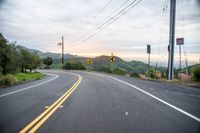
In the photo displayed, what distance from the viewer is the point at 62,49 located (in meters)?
88.2

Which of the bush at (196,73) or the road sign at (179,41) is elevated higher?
the road sign at (179,41)

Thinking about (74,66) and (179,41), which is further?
(74,66)

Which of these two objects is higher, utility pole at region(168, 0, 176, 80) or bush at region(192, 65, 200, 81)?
utility pole at region(168, 0, 176, 80)

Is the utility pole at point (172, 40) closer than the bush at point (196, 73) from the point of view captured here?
No

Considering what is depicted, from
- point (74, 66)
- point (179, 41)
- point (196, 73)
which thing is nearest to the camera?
point (196, 73)

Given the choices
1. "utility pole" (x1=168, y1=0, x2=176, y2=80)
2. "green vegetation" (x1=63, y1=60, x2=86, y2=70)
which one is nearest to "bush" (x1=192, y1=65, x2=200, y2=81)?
"utility pole" (x1=168, y1=0, x2=176, y2=80)

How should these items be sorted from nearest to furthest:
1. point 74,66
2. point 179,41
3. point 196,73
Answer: point 196,73
point 179,41
point 74,66

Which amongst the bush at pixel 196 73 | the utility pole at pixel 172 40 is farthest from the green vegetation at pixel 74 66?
the bush at pixel 196 73

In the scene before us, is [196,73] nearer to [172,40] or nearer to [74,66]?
[172,40]

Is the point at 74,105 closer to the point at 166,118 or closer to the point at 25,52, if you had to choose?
the point at 166,118

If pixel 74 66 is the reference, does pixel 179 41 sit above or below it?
above

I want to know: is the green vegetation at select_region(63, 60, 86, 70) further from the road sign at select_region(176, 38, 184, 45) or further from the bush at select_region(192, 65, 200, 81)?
the bush at select_region(192, 65, 200, 81)

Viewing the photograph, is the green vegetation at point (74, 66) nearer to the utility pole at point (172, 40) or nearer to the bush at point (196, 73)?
the utility pole at point (172, 40)

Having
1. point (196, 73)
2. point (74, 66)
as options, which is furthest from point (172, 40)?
point (74, 66)
